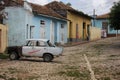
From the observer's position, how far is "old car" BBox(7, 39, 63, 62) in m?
23.6

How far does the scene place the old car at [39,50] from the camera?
23.6 meters

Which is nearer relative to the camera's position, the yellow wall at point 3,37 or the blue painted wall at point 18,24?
the yellow wall at point 3,37

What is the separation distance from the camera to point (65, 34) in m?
46.1

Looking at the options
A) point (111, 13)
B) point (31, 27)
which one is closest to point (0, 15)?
point (31, 27)

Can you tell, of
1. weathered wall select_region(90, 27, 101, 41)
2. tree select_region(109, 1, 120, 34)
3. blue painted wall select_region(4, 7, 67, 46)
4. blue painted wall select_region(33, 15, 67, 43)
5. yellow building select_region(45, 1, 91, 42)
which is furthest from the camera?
weathered wall select_region(90, 27, 101, 41)

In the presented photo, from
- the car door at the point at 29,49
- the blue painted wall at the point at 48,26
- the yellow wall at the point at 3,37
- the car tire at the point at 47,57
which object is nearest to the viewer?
the car tire at the point at 47,57

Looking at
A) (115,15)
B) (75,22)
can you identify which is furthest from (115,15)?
(75,22)

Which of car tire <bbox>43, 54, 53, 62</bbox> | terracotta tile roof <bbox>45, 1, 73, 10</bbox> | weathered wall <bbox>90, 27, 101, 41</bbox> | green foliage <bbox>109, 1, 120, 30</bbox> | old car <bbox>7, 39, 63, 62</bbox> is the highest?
terracotta tile roof <bbox>45, 1, 73, 10</bbox>

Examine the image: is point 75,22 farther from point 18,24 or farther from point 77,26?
point 18,24

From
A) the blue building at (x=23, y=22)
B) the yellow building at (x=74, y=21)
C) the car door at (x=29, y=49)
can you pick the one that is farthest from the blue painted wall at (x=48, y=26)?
the car door at (x=29, y=49)

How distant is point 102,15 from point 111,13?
3649 cm

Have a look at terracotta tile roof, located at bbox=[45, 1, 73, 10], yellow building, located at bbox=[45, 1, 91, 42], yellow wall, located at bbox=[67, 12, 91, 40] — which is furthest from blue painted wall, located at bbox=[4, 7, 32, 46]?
yellow wall, located at bbox=[67, 12, 91, 40]

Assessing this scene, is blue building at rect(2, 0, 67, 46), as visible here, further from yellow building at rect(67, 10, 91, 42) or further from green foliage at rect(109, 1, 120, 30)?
yellow building at rect(67, 10, 91, 42)

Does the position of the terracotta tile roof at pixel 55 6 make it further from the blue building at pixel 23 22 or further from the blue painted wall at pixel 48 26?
the blue building at pixel 23 22
